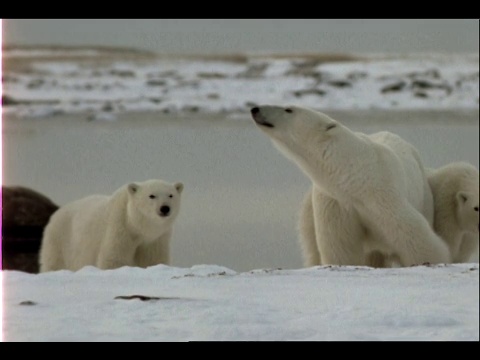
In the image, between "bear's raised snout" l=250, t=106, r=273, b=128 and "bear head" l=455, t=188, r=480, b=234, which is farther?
"bear head" l=455, t=188, r=480, b=234

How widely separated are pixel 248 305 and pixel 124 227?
6.11ft

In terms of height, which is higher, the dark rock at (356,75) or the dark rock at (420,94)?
the dark rock at (356,75)

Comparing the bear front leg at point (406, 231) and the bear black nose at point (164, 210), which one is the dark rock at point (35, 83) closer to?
the bear black nose at point (164, 210)

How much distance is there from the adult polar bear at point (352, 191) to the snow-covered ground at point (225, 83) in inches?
16.2

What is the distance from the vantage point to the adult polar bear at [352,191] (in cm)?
459

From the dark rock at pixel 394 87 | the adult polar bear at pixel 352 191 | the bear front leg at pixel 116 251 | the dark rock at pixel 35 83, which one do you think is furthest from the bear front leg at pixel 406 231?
the dark rock at pixel 35 83

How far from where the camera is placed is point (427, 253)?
4625 mm

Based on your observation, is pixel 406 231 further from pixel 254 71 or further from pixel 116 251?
pixel 116 251

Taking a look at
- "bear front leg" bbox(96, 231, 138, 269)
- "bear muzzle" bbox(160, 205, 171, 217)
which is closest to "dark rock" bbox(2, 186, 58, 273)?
"bear front leg" bbox(96, 231, 138, 269)

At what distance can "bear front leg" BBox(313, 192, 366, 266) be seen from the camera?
184 inches

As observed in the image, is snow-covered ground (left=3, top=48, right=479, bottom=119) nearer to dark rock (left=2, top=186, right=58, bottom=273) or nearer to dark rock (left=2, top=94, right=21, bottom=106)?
dark rock (left=2, top=94, right=21, bottom=106)

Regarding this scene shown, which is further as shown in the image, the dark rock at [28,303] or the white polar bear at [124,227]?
the white polar bear at [124,227]

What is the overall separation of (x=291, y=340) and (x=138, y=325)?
630 millimetres
